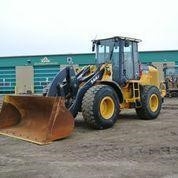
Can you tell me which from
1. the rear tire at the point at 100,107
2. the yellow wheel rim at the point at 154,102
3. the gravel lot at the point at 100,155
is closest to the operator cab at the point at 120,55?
the yellow wheel rim at the point at 154,102

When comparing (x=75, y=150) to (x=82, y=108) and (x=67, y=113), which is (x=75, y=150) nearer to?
(x=67, y=113)

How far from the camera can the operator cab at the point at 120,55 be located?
13.2m

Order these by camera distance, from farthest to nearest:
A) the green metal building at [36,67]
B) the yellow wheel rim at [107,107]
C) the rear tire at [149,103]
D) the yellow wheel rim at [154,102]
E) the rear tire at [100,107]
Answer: the green metal building at [36,67] < the yellow wheel rim at [154,102] < the rear tire at [149,103] < the yellow wheel rim at [107,107] < the rear tire at [100,107]

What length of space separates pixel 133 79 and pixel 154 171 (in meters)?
6.98

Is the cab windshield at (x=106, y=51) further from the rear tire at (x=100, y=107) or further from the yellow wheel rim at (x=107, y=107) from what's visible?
the yellow wheel rim at (x=107, y=107)

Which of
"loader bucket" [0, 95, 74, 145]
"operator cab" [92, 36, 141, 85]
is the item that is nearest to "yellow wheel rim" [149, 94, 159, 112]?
"operator cab" [92, 36, 141, 85]

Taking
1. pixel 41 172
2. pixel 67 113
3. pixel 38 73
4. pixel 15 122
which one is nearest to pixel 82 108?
pixel 67 113

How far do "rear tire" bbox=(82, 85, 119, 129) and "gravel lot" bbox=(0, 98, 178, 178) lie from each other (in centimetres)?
24

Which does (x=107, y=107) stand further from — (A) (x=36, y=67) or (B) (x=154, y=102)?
(A) (x=36, y=67)

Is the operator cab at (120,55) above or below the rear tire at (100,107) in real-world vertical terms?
above

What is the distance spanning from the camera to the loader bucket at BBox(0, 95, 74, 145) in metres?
10.0

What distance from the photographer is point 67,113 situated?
33.4ft

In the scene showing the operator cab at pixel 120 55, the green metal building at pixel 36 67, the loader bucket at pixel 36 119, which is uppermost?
the green metal building at pixel 36 67

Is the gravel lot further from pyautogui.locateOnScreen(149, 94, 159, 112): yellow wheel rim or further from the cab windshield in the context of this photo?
the cab windshield
